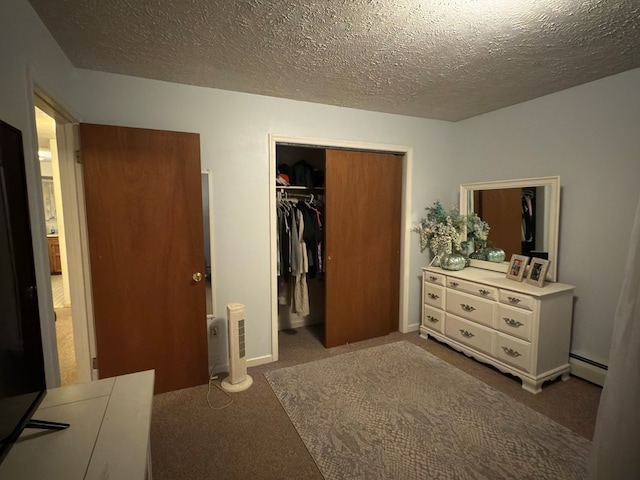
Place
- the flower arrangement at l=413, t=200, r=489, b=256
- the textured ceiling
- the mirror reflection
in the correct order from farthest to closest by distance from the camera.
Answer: the flower arrangement at l=413, t=200, r=489, b=256
the mirror reflection
the textured ceiling

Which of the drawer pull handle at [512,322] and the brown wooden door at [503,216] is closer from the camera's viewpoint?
the drawer pull handle at [512,322]

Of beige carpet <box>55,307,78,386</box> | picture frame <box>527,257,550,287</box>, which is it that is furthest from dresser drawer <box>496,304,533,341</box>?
beige carpet <box>55,307,78,386</box>

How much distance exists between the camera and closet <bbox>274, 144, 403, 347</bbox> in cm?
292

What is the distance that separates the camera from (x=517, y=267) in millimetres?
2613

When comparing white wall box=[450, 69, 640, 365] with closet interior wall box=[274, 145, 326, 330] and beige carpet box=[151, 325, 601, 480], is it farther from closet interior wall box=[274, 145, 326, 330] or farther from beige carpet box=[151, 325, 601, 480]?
closet interior wall box=[274, 145, 326, 330]

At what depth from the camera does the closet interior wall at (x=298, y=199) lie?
309 centimetres

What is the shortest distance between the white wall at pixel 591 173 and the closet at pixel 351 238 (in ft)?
4.02

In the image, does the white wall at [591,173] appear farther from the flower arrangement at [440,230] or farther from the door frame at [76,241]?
the door frame at [76,241]

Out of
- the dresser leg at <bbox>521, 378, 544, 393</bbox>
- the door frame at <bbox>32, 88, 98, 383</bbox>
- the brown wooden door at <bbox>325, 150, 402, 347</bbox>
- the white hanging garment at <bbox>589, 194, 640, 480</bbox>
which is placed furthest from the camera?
the brown wooden door at <bbox>325, 150, 402, 347</bbox>

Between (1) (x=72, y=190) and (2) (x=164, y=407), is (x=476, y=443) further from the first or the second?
(1) (x=72, y=190)

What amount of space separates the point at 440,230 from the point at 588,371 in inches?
62.6

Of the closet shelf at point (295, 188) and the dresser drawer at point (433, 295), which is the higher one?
the closet shelf at point (295, 188)

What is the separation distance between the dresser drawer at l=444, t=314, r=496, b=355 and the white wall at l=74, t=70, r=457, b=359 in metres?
1.72

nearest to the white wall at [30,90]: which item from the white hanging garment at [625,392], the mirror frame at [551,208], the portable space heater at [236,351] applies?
the portable space heater at [236,351]
